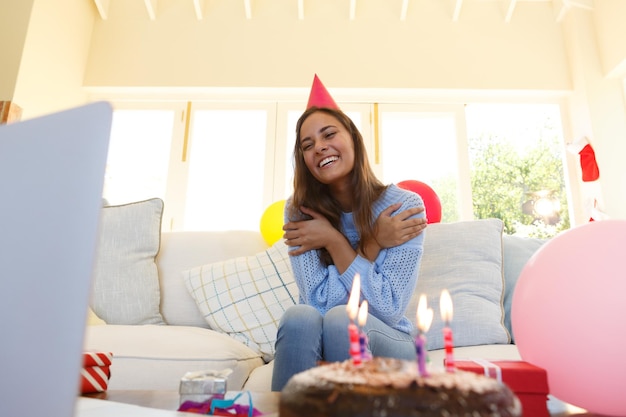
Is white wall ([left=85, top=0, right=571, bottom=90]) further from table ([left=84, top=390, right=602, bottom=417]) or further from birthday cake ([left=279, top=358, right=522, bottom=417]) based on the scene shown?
birthday cake ([left=279, top=358, right=522, bottom=417])

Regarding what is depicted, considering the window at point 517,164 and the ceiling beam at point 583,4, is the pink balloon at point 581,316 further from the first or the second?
the ceiling beam at point 583,4

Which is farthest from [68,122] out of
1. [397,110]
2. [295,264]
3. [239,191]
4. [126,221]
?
[397,110]

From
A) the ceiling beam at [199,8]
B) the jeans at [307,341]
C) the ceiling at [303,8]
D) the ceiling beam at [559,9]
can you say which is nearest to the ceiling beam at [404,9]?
the ceiling at [303,8]

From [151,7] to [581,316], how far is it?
3531mm

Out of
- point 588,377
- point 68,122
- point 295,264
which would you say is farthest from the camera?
point 295,264

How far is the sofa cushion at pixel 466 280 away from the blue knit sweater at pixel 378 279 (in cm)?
27

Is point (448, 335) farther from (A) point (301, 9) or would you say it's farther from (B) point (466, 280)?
(A) point (301, 9)

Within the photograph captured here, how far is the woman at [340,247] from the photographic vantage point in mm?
802

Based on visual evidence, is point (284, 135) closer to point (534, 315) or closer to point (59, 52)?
point (59, 52)

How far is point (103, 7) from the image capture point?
10.6 ft

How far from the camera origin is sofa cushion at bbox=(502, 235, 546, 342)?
4.58ft

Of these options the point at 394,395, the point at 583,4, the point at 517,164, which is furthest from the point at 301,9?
the point at 394,395

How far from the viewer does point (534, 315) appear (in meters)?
0.66

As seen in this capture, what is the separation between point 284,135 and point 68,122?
2.90 meters
